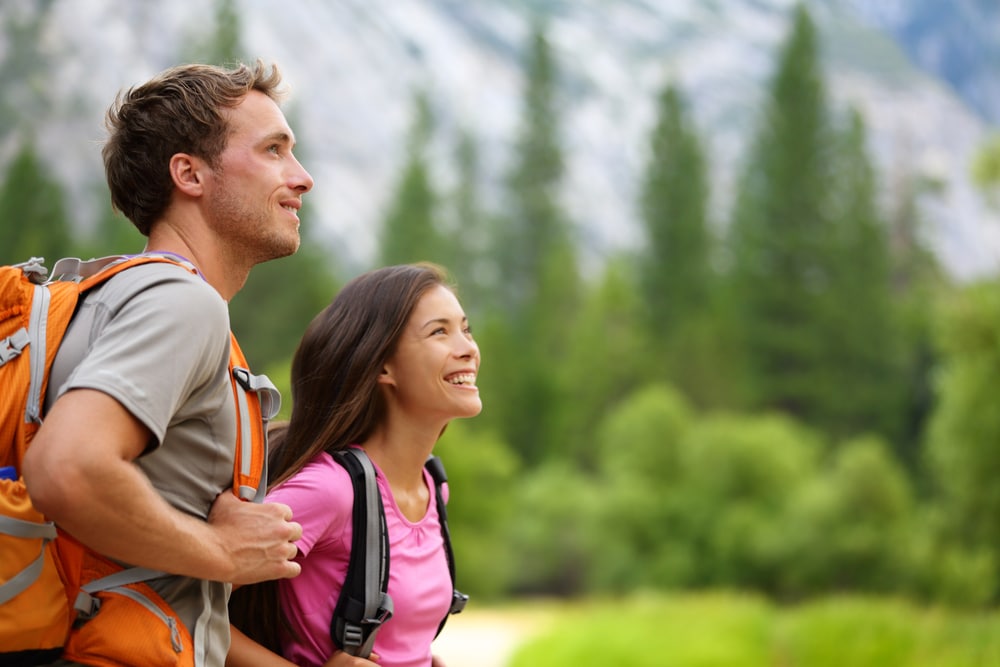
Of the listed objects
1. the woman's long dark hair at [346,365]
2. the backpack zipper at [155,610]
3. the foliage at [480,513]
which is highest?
the foliage at [480,513]

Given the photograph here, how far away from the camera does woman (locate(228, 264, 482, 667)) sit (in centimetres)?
222

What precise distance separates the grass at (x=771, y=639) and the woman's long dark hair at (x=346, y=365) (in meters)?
7.70

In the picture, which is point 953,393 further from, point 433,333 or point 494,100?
point 494,100

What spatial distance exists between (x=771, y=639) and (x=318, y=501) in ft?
35.4

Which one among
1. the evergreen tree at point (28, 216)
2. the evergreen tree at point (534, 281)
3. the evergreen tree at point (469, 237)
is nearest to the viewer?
the evergreen tree at point (28, 216)

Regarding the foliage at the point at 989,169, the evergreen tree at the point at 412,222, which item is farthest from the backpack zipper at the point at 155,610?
the evergreen tree at the point at 412,222

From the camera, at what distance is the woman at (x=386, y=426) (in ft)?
7.29

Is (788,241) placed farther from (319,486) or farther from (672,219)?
(319,486)

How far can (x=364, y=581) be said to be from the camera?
84.4 inches

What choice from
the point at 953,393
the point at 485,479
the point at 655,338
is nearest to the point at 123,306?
the point at 953,393

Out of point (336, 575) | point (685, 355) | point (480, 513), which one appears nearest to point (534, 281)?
point (685, 355)

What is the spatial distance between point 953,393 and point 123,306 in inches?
660

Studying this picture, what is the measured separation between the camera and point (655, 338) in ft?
112

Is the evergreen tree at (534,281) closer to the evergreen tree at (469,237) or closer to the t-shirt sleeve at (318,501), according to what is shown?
the evergreen tree at (469,237)
